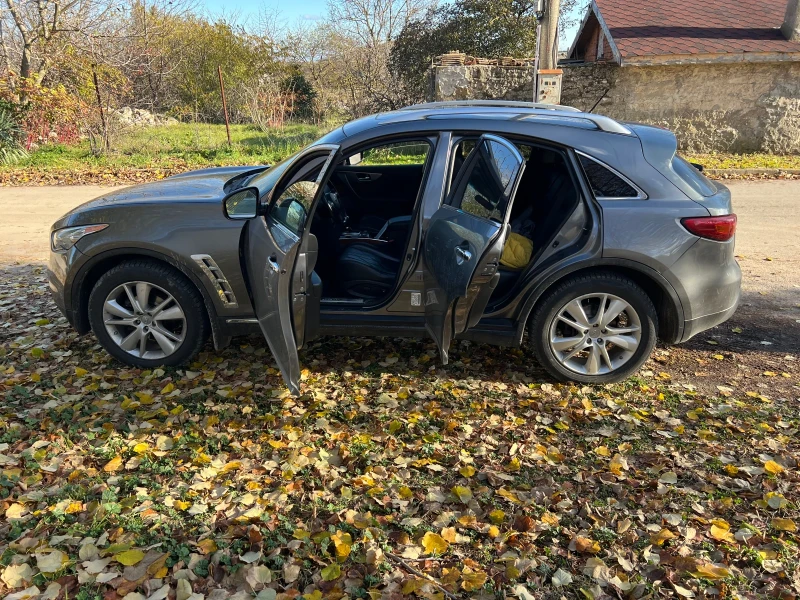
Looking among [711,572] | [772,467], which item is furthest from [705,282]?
[711,572]

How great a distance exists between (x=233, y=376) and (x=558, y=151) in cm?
259

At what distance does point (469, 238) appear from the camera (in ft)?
10.2

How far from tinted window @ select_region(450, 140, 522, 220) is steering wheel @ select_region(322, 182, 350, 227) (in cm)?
151

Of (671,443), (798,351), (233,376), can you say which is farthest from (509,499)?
(798,351)

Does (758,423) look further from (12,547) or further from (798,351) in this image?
(12,547)

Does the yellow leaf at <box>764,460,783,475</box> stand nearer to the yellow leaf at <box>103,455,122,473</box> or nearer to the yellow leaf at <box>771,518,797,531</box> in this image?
the yellow leaf at <box>771,518,797,531</box>

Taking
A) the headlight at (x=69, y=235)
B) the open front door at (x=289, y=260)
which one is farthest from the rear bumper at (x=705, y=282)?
the headlight at (x=69, y=235)

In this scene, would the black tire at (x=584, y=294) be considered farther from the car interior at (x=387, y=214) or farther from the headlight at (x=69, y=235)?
the headlight at (x=69, y=235)

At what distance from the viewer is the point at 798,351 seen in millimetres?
4375

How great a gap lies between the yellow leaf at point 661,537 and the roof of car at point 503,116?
233cm

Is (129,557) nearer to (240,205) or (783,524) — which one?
(240,205)

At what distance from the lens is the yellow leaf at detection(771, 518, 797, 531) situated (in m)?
2.65

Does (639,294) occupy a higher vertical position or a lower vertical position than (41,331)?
higher

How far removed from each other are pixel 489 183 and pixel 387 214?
2162mm
